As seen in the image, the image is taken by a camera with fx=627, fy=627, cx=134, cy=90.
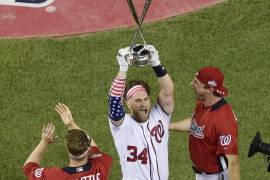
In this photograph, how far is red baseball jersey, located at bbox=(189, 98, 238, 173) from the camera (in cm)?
748

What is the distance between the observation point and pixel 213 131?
7.63 meters

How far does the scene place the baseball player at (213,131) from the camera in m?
7.46

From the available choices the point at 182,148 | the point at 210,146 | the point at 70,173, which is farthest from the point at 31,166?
the point at 182,148

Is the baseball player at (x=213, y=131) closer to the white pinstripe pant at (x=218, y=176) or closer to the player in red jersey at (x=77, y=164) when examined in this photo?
the white pinstripe pant at (x=218, y=176)

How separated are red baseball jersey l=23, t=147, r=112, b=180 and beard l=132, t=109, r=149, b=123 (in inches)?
22.4

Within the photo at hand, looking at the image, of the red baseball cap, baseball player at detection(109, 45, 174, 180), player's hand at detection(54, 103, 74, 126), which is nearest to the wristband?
baseball player at detection(109, 45, 174, 180)

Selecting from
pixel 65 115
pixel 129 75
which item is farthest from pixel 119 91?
pixel 129 75

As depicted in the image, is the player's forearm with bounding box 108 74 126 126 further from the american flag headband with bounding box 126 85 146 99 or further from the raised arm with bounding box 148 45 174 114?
the raised arm with bounding box 148 45 174 114

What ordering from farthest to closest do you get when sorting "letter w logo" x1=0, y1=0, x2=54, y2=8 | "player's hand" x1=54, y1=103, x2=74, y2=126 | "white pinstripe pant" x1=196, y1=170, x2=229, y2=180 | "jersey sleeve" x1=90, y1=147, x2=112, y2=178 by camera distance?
"letter w logo" x1=0, y1=0, x2=54, y2=8 → "white pinstripe pant" x1=196, y1=170, x2=229, y2=180 → "player's hand" x1=54, y1=103, x2=74, y2=126 → "jersey sleeve" x1=90, y1=147, x2=112, y2=178

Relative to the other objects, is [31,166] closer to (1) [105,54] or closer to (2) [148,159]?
(2) [148,159]

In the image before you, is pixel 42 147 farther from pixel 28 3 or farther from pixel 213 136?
pixel 28 3

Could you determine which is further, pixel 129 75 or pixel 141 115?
pixel 129 75

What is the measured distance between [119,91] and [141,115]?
594 mm

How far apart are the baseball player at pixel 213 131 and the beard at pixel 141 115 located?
0.94 meters
